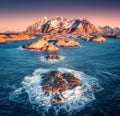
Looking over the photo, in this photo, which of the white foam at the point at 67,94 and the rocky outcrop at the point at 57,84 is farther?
the rocky outcrop at the point at 57,84

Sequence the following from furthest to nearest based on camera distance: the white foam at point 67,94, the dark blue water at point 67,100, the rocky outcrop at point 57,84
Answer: the rocky outcrop at point 57,84 < the white foam at point 67,94 < the dark blue water at point 67,100

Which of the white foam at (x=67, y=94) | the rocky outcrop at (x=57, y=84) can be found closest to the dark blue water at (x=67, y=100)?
the white foam at (x=67, y=94)

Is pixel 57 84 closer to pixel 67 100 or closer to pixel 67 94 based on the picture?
pixel 67 94

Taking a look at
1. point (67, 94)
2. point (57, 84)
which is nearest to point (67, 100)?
point (67, 94)

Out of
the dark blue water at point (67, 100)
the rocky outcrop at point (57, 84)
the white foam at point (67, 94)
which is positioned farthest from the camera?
the rocky outcrop at point (57, 84)

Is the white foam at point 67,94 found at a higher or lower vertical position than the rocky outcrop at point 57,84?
lower

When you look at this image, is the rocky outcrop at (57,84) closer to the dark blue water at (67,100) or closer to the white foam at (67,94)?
the white foam at (67,94)

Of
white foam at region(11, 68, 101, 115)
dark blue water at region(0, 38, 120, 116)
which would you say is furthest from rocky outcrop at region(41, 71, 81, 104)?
dark blue water at region(0, 38, 120, 116)

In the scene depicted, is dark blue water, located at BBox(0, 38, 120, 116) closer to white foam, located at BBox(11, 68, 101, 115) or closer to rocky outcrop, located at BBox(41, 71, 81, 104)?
white foam, located at BBox(11, 68, 101, 115)
